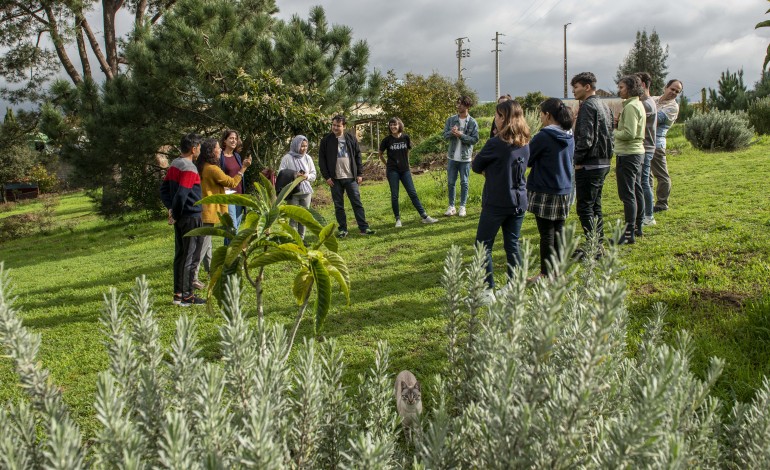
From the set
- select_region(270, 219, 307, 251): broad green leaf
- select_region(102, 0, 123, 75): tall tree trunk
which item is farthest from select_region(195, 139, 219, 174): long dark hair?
select_region(102, 0, 123, 75): tall tree trunk

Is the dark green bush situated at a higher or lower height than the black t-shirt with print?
higher

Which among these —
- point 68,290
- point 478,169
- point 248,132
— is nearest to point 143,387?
point 478,169

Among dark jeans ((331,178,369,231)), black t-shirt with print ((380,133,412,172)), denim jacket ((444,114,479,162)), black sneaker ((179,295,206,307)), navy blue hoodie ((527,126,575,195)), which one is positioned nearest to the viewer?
navy blue hoodie ((527,126,575,195))

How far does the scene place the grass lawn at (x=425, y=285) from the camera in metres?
3.80

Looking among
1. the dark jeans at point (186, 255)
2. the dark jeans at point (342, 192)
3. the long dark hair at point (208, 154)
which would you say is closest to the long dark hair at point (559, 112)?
the long dark hair at point (208, 154)

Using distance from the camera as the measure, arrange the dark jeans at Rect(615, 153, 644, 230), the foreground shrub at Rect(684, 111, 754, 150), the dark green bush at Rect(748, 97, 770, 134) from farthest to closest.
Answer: the dark green bush at Rect(748, 97, 770, 134), the foreground shrub at Rect(684, 111, 754, 150), the dark jeans at Rect(615, 153, 644, 230)

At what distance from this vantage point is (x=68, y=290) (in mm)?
7680

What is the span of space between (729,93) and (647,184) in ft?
70.6

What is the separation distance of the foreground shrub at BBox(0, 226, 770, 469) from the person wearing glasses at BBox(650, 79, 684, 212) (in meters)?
7.14

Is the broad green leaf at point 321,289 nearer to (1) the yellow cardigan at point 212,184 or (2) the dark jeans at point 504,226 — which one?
(2) the dark jeans at point 504,226

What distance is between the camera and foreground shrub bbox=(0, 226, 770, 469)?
93 centimetres

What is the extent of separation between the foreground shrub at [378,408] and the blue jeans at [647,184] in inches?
254

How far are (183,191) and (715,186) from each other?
9.39 m

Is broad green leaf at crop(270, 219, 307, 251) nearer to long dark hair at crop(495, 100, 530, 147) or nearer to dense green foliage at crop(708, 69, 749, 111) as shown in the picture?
long dark hair at crop(495, 100, 530, 147)
